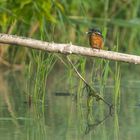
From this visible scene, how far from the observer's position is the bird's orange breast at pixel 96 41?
6109 mm

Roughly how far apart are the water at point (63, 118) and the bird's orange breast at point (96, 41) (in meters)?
0.58

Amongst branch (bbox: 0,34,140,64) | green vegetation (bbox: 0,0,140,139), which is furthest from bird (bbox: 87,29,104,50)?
green vegetation (bbox: 0,0,140,139)

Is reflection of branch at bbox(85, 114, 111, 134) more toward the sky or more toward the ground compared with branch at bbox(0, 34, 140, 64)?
more toward the ground

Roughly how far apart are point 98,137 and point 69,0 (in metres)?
4.57

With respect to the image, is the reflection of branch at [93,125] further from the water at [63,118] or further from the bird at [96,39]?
the bird at [96,39]

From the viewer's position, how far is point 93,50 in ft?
19.7

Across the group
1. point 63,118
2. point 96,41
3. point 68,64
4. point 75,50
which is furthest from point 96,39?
point 68,64

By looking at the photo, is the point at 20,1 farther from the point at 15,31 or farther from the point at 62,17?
the point at 15,31

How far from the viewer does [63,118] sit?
20.4ft

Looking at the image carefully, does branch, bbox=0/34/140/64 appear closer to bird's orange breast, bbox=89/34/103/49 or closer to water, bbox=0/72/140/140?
bird's orange breast, bbox=89/34/103/49

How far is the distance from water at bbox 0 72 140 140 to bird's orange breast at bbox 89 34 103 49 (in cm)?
58

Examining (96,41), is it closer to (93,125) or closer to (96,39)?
(96,39)

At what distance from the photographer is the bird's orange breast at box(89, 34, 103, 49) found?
20.0ft

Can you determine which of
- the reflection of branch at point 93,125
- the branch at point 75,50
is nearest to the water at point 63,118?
the reflection of branch at point 93,125
